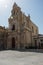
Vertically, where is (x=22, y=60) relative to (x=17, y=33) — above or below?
below

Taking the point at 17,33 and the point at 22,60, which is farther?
the point at 17,33

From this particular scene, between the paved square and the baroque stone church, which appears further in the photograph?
the baroque stone church

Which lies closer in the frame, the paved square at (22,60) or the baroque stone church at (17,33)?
the paved square at (22,60)

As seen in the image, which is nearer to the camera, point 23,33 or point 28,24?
point 23,33

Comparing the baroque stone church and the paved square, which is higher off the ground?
the baroque stone church

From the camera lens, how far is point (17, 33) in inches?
1553

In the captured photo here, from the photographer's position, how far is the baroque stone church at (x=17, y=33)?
39.1 metres

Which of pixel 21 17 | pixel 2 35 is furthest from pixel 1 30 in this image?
pixel 21 17

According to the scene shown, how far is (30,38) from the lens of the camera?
1603 inches

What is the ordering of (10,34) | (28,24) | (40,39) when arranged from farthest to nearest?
(28,24), (10,34), (40,39)

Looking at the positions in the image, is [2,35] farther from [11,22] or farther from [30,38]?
[30,38]

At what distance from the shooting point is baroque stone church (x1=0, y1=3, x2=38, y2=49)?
128ft

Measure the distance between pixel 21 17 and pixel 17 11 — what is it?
256 centimetres

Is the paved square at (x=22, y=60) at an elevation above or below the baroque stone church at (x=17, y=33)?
below
